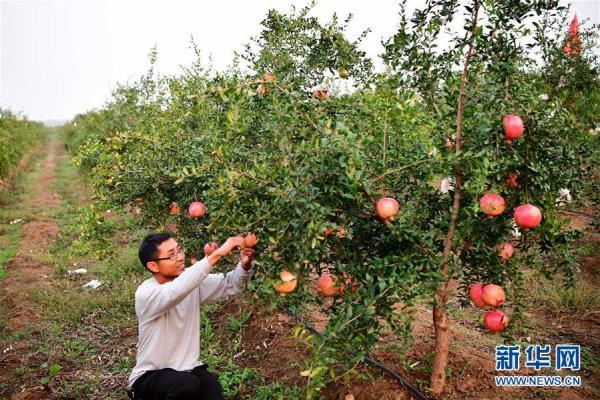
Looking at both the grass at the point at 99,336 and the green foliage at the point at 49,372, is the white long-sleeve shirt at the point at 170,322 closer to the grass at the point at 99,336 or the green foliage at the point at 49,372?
the grass at the point at 99,336

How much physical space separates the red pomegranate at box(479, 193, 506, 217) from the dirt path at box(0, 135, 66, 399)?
12.6ft

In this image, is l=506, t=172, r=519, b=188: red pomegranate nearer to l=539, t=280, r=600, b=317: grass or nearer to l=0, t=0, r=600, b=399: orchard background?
l=0, t=0, r=600, b=399: orchard background

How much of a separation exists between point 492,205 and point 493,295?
0.52m

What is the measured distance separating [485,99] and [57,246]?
795cm

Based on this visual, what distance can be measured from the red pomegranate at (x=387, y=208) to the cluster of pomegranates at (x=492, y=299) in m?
0.71

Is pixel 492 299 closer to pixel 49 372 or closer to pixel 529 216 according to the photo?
pixel 529 216

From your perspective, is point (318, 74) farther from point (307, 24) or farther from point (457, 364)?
point (457, 364)

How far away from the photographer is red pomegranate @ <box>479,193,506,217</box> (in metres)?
2.31

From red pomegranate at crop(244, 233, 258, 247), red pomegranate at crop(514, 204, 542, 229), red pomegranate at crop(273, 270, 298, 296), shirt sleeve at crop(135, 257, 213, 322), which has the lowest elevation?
shirt sleeve at crop(135, 257, 213, 322)

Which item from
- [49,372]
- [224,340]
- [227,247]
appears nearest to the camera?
[227,247]

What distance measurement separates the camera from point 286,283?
2.27 m

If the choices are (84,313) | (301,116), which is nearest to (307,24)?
(301,116)

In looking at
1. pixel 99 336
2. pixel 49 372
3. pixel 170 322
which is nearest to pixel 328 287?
pixel 170 322

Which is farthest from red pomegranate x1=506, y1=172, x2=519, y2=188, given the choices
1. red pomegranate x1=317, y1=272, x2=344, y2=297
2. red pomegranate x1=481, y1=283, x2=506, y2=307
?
red pomegranate x1=317, y1=272, x2=344, y2=297
